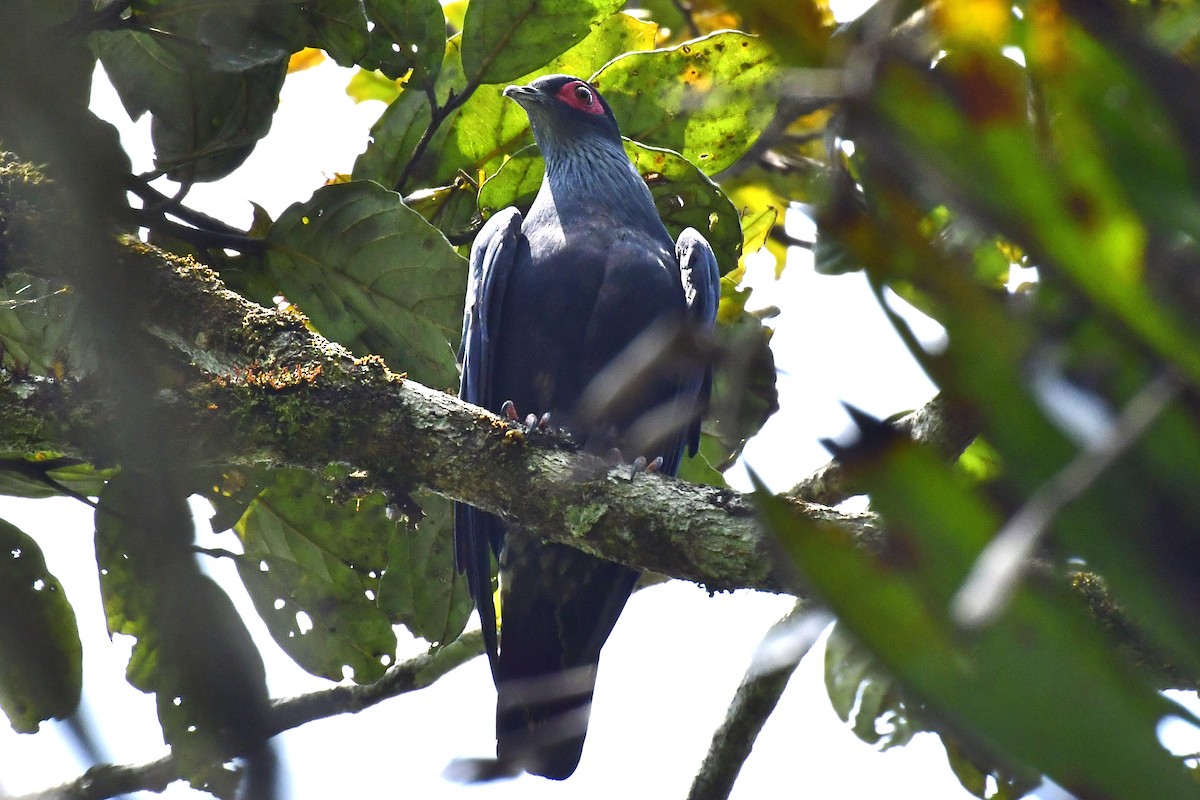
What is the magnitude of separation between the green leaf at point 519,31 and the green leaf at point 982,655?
3400 millimetres

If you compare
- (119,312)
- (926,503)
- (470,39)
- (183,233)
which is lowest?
(926,503)

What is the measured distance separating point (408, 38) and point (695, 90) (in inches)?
40.6

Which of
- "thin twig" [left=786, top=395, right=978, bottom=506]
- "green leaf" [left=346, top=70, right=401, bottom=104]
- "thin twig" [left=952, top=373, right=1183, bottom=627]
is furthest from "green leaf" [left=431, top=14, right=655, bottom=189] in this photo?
"thin twig" [left=952, top=373, right=1183, bottom=627]

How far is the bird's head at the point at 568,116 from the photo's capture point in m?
4.99

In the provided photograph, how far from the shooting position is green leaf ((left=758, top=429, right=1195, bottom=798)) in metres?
0.94

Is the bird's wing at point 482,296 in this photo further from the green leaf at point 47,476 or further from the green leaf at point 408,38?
the green leaf at point 47,476

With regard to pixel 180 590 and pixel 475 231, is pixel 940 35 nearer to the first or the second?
pixel 180 590

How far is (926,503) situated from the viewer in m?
0.99

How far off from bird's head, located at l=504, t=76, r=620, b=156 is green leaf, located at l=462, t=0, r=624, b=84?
0.77m

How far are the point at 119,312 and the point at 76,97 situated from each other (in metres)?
0.40

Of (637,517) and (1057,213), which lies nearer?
(1057,213)

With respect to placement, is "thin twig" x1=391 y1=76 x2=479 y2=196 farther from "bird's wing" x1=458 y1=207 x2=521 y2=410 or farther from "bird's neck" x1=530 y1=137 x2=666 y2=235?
"bird's neck" x1=530 y1=137 x2=666 y2=235

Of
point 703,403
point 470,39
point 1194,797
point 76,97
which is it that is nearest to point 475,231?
point 470,39

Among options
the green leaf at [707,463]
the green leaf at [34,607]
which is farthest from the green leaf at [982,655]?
the green leaf at [34,607]
